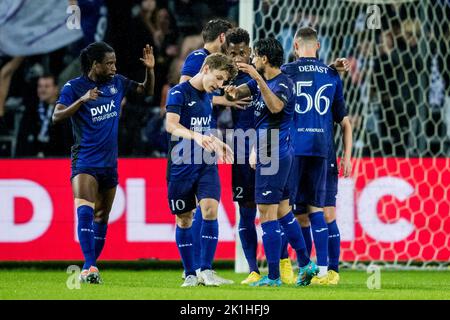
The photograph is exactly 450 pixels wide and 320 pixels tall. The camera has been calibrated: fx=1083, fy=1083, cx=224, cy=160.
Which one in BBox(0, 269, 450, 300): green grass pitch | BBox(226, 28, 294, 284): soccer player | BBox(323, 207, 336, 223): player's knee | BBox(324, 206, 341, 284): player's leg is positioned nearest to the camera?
BBox(0, 269, 450, 300): green grass pitch

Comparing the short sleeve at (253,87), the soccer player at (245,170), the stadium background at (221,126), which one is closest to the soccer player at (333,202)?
the soccer player at (245,170)

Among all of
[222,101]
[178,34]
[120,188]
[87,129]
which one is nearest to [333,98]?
[222,101]

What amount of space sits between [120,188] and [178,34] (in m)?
2.03

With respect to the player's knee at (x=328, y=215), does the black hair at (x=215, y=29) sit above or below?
above

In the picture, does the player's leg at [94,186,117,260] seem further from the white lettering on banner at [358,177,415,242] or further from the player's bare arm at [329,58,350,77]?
the white lettering on banner at [358,177,415,242]

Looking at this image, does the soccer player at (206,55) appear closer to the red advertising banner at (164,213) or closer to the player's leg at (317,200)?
the player's leg at (317,200)

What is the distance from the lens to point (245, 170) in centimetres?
834

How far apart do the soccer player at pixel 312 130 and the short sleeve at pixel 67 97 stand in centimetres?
158

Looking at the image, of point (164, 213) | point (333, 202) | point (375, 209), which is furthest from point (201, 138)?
point (375, 209)

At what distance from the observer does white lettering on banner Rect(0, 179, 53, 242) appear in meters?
9.80

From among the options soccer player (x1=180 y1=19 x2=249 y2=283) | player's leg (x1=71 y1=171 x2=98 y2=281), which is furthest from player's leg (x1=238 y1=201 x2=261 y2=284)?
player's leg (x1=71 y1=171 x2=98 y2=281)

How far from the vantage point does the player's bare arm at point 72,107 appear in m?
7.73

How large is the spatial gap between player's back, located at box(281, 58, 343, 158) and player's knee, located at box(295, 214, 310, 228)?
0.54 m

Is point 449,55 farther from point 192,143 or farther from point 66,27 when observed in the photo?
point 192,143
